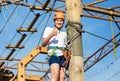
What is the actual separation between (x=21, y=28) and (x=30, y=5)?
140 cm

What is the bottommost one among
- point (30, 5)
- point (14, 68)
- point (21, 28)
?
point (14, 68)

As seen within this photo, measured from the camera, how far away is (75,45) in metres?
5.57

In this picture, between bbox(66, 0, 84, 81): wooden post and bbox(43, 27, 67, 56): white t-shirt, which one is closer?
bbox(66, 0, 84, 81): wooden post

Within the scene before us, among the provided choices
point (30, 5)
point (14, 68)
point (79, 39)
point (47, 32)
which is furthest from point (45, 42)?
point (14, 68)

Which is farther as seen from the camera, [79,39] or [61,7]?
[61,7]

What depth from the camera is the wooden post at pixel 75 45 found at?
17.7ft

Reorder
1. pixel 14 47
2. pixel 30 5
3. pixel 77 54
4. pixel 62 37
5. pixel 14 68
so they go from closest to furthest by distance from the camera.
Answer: pixel 77 54 < pixel 62 37 < pixel 30 5 < pixel 14 47 < pixel 14 68

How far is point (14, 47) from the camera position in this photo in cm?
1939

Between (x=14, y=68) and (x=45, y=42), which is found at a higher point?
(x=45, y=42)

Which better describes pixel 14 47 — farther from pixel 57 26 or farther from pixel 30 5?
pixel 57 26

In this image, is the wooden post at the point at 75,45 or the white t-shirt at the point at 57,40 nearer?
the wooden post at the point at 75,45

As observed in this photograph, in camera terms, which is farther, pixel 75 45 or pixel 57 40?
pixel 57 40

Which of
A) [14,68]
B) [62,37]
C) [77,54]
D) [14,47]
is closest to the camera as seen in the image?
[77,54]

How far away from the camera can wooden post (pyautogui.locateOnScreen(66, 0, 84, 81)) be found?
213 inches
